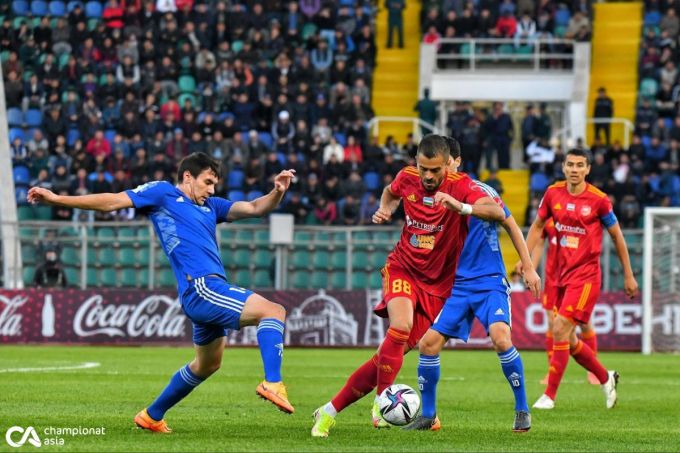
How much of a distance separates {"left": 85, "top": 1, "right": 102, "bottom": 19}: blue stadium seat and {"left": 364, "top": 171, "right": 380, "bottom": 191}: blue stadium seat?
10.7 m

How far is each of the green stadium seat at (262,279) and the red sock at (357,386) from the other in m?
16.3

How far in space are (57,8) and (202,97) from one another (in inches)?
242

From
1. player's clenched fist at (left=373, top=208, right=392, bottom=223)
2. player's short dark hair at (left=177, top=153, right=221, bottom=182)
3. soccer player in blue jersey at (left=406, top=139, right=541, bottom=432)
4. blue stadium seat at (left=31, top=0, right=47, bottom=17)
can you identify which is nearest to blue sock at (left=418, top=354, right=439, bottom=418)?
soccer player in blue jersey at (left=406, top=139, right=541, bottom=432)

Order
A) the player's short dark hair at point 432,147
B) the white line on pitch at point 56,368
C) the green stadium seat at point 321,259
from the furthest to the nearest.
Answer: the green stadium seat at point 321,259, the white line on pitch at point 56,368, the player's short dark hair at point 432,147

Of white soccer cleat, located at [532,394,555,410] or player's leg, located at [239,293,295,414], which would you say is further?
white soccer cleat, located at [532,394,555,410]

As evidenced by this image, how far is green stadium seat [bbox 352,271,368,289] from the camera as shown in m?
26.7

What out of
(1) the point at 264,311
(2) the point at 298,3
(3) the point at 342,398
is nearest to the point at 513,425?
(3) the point at 342,398

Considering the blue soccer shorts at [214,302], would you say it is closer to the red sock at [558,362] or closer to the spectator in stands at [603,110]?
the red sock at [558,362]

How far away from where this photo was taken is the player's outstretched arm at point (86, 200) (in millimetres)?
9430

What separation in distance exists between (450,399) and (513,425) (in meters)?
3.49

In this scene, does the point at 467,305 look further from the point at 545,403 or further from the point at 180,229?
the point at 545,403

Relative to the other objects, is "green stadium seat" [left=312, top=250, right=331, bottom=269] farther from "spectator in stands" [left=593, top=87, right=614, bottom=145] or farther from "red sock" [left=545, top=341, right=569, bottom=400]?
"red sock" [left=545, top=341, right=569, bottom=400]

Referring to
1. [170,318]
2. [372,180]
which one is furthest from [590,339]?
[372,180]

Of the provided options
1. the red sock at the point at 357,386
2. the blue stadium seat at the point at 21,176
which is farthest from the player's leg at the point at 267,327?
the blue stadium seat at the point at 21,176
